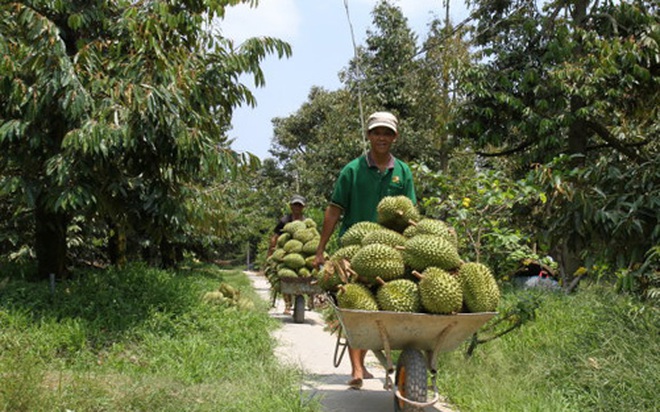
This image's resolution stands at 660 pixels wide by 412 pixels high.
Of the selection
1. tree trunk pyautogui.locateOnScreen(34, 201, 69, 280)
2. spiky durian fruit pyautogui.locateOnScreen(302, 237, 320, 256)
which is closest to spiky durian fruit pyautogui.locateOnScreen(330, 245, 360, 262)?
tree trunk pyautogui.locateOnScreen(34, 201, 69, 280)

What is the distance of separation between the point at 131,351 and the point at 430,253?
3.54 meters

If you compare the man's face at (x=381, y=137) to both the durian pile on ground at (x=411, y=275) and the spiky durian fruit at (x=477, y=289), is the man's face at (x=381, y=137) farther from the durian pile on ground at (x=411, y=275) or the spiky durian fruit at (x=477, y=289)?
the spiky durian fruit at (x=477, y=289)

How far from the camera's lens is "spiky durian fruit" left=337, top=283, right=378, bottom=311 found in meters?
3.74

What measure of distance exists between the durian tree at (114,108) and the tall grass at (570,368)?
359 cm

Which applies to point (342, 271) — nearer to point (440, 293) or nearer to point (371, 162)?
point (440, 293)

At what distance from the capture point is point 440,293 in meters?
3.57

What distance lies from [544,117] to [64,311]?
29.4 ft

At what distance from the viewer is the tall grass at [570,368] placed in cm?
409

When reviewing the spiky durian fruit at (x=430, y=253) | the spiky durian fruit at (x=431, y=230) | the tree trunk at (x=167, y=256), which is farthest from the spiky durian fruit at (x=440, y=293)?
the tree trunk at (x=167, y=256)

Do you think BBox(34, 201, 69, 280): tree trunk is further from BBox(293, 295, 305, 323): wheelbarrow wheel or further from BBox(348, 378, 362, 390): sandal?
BBox(348, 378, 362, 390): sandal

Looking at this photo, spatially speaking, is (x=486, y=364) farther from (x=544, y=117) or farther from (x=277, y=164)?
(x=277, y=164)

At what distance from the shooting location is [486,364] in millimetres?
5652

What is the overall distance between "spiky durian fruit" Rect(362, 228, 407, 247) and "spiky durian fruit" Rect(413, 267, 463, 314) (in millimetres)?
439

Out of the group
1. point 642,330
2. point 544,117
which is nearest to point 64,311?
point 642,330
